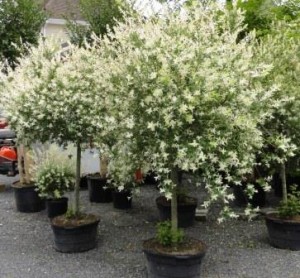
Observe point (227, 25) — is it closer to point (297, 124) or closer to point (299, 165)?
point (297, 124)

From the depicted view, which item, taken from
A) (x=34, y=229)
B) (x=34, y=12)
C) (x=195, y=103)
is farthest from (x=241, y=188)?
(x=34, y=12)

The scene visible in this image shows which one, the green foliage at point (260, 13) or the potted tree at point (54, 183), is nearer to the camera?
the potted tree at point (54, 183)

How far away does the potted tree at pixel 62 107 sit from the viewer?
4.66 meters

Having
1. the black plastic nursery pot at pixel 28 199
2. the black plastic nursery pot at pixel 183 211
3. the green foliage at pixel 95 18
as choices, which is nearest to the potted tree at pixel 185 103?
the black plastic nursery pot at pixel 183 211

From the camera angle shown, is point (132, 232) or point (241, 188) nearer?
point (132, 232)

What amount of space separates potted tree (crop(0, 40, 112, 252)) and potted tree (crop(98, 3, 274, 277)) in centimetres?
69

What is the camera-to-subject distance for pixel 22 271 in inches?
176

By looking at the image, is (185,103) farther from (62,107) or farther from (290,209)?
(290,209)

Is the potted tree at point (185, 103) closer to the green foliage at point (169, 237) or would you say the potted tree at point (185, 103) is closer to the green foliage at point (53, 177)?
the green foliage at point (169, 237)

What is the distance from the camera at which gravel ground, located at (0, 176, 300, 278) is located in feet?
14.5

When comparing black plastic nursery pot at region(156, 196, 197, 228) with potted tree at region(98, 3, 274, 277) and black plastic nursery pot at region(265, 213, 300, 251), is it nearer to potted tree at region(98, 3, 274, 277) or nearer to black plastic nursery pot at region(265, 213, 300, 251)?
black plastic nursery pot at region(265, 213, 300, 251)

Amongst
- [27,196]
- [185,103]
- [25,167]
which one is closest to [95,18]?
[25,167]

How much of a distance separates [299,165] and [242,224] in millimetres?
1090

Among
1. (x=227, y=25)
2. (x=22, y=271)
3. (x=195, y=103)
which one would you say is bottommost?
(x=22, y=271)
